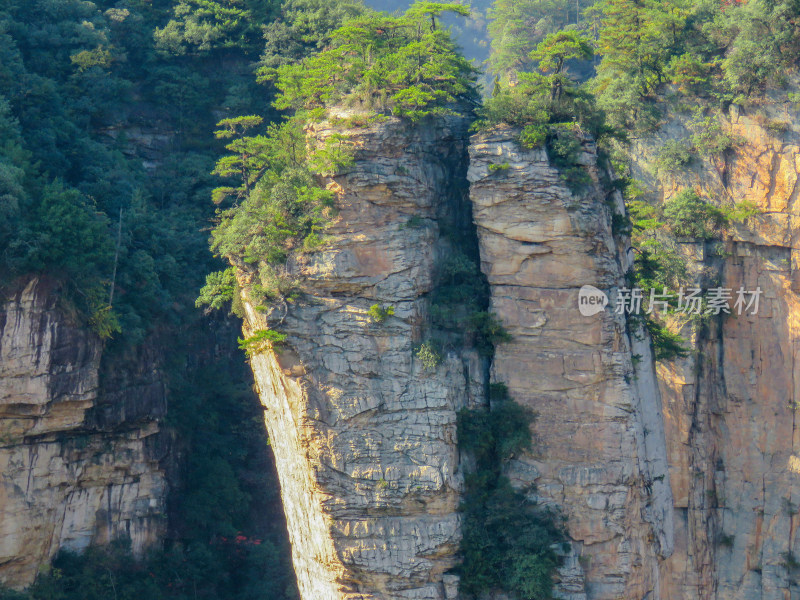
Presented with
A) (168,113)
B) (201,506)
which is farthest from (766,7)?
(201,506)

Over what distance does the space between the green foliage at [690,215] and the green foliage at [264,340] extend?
10462 millimetres

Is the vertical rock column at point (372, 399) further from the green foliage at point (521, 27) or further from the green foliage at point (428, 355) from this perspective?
the green foliage at point (521, 27)

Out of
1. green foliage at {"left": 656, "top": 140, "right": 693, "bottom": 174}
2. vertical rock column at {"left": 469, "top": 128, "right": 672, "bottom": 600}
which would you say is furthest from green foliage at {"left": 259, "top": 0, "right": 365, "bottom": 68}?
vertical rock column at {"left": 469, "top": 128, "right": 672, "bottom": 600}

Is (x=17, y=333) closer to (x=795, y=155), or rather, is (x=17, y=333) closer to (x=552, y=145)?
(x=552, y=145)

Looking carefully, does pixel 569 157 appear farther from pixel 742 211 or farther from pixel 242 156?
pixel 742 211

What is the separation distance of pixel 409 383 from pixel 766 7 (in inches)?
493

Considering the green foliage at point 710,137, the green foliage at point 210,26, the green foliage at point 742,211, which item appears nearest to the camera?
the green foliage at point 742,211

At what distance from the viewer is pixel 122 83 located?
23453 millimetres

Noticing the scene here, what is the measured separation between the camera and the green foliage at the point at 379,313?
16.3 meters

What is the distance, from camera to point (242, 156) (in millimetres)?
20672

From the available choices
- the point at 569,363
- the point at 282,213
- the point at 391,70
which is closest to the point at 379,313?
the point at 282,213

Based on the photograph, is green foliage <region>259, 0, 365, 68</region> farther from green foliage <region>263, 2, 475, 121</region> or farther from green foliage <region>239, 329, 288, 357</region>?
green foliage <region>239, 329, 288, 357</region>

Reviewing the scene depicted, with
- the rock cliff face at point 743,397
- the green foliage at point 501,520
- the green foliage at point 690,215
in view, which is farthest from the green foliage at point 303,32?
the green foliage at point 501,520

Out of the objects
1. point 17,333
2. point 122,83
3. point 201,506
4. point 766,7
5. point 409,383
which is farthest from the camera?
point 122,83
